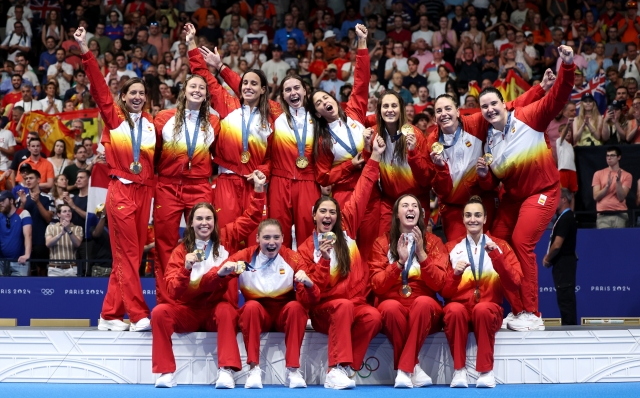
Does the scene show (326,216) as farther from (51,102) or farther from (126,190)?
(51,102)

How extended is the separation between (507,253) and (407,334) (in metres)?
1.05

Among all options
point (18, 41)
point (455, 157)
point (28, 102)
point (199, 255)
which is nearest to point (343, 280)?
point (199, 255)

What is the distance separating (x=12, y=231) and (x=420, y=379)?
6.32 metres

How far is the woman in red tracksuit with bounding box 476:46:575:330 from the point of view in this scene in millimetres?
7109

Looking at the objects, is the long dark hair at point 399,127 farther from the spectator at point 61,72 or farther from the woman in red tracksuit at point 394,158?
the spectator at point 61,72

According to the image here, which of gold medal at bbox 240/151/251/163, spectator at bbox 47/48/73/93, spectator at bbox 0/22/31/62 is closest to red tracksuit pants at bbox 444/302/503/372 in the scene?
gold medal at bbox 240/151/251/163

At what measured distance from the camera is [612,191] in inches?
409

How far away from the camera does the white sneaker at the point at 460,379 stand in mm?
6613

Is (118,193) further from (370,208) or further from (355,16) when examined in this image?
(355,16)

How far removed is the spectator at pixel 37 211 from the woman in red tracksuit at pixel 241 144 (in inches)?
173

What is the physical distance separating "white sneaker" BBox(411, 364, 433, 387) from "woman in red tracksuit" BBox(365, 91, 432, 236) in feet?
4.23

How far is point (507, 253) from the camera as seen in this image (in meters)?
6.99

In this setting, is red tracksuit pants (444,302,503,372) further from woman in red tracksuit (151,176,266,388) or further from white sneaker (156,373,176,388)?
white sneaker (156,373,176,388)

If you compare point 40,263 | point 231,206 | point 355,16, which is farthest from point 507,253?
point 355,16
